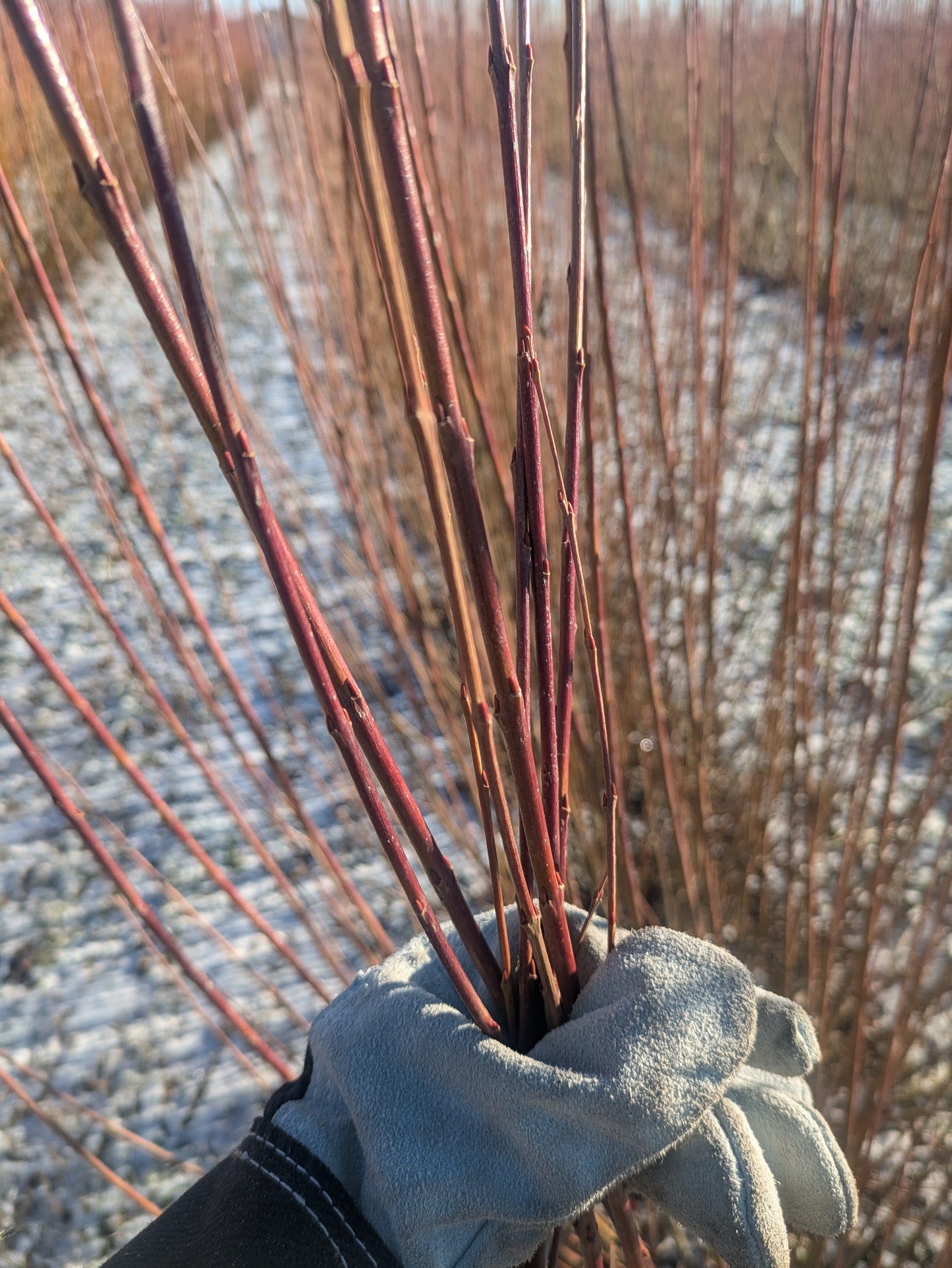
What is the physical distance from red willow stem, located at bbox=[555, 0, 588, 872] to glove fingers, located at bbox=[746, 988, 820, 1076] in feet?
0.39

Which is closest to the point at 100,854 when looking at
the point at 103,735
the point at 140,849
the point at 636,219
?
the point at 103,735

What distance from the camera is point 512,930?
479 mm

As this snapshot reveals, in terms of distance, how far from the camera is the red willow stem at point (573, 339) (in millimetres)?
347

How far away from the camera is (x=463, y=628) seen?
1.00 feet

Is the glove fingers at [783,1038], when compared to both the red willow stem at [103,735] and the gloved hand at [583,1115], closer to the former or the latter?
the gloved hand at [583,1115]

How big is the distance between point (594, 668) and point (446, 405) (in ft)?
0.51

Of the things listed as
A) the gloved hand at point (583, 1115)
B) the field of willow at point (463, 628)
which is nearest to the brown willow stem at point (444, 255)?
the field of willow at point (463, 628)

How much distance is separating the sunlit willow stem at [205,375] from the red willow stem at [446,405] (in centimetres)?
5

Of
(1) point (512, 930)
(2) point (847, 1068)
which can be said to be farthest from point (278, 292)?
(2) point (847, 1068)

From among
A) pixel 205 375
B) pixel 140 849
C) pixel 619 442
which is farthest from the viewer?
pixel 140 849

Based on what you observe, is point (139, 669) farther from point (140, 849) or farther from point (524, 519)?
point (140, 849)

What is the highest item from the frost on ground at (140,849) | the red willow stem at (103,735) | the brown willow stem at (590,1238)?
the red willow stem at (103,735)

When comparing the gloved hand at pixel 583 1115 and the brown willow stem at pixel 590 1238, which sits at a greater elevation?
the gloved hand at pixel 583 1115

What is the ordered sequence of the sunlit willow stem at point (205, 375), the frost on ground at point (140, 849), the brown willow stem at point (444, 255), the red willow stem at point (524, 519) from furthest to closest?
the frost on ground at point (140, 849)
the brown willow stem at point (444, 255)
the red willow stem at point (524, 519)
the sunlit willow stem at point (205, 375)
